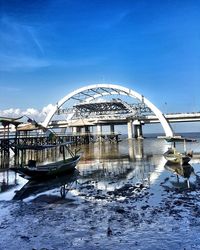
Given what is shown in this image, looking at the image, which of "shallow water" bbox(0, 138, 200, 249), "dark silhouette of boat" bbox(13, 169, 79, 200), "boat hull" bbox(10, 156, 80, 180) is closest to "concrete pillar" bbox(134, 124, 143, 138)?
"dark silhouette of boat" bbox(13, 169, 79, 200)

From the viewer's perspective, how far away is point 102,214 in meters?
13.6

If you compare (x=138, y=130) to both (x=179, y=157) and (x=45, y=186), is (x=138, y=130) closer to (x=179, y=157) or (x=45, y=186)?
(x=179, y=157)

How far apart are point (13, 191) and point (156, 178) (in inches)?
416

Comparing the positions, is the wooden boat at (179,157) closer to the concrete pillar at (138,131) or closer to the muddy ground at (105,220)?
the muddy ground at (105,220)

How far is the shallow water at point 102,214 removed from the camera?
10302mm

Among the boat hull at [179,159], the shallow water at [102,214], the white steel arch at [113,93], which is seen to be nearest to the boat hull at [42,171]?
the shallow water at [102,214]

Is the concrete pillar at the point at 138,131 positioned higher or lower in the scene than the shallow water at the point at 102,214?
higher

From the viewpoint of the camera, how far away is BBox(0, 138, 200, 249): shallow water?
1030cm

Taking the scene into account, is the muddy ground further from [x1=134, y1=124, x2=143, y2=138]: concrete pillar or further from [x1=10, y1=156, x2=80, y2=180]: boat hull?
[x1=134, y1=124, x2=143, y2=138]: concrete pillar

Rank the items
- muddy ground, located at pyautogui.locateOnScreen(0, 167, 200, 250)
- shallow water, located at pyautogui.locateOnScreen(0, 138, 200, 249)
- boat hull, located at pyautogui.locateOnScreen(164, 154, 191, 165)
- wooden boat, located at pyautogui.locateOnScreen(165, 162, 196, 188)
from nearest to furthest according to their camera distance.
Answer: muddy ground, located at pyautogui.locateOnScreen(0, 167, 200, 250) → shallow water, located at pyautogui.locateOnScreen(0, 138, 200, 249) → wooden boat, located at pyautogui.locateOnScreen(165, 162, 196, 188) → boat hull, located at pyautogui.locateOnScreen(164, 154, 191, 165)

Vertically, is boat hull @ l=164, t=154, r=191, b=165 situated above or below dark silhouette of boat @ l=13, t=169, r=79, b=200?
above

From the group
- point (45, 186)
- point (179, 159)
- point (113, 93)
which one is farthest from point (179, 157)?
point (113, 93)

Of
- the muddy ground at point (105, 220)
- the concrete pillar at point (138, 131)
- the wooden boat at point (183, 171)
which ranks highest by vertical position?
the concrete pillar at point (138, 131)

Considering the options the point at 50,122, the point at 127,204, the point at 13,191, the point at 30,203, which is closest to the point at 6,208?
the point at 30,203
